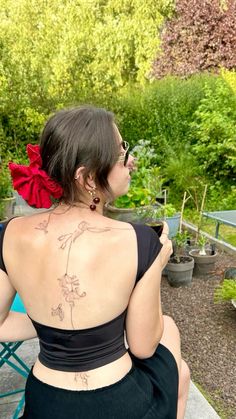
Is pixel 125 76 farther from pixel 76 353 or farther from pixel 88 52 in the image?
pixel 76 353

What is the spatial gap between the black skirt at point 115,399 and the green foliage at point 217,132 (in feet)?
19.7

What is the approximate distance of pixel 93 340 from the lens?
1299mm

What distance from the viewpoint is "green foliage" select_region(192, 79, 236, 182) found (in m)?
7.22

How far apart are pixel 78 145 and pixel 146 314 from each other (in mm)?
561

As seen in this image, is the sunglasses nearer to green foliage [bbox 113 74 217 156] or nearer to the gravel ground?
the gravel ground

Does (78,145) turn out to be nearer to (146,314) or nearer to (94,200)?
(94,200)

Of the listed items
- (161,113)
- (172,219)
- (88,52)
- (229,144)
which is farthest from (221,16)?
(172,219)

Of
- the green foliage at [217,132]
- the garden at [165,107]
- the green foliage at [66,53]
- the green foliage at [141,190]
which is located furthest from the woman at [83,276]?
the green foliage at [66,53]

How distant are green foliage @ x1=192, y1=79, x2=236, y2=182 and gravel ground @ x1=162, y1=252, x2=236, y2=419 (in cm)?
330

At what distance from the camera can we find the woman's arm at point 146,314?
4.30 ft

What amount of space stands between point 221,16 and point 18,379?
514 inches

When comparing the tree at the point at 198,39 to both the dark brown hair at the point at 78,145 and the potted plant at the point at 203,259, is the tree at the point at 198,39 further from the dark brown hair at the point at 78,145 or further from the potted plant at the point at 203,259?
the dark brown hair at the point at 78,145

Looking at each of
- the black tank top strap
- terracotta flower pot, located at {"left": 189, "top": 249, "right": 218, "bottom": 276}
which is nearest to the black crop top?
the black tank top strap

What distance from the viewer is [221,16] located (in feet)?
42.6
